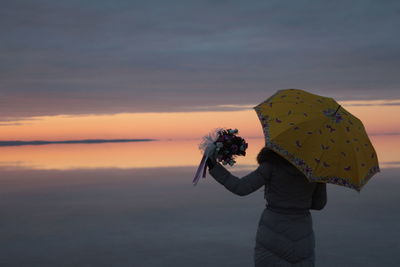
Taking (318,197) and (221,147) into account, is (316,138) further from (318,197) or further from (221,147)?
(221,147)

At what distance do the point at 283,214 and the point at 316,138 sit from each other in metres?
0.61

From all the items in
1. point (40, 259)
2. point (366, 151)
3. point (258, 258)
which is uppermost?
point (366, 151)

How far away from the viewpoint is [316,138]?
323cm

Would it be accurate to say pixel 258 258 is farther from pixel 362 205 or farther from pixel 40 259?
pixel 362 205

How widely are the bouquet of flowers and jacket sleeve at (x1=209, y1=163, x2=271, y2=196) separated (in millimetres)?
104

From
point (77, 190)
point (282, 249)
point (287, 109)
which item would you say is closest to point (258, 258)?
point (282, 249)

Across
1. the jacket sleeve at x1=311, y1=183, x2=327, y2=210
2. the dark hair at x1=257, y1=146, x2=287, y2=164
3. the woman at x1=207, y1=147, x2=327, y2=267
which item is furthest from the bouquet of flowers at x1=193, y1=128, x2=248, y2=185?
the jacket sleeve at x1=311, y1=183, x2=327, y2=210

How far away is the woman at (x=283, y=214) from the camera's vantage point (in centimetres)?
328

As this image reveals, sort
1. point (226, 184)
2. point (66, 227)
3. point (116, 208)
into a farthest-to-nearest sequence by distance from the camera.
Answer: point (116, 208)
point (66, 227)
point (226, 184)

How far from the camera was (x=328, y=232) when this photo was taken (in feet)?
26.5

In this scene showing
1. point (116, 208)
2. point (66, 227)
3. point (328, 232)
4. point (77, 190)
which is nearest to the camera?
point (328, 232)

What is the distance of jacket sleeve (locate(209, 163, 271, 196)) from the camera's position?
310cm

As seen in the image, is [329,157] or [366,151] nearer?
[329,157]

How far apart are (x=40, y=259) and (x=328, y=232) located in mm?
4855
